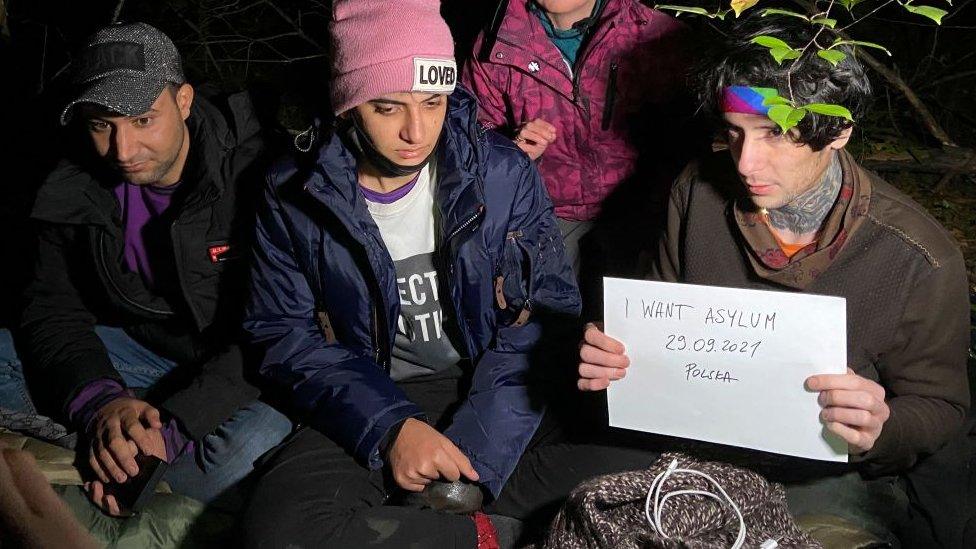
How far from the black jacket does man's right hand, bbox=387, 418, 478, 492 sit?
26.0 inches

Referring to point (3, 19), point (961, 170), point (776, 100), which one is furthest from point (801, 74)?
point (3, 19)

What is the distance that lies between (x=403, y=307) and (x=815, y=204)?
1168 mm

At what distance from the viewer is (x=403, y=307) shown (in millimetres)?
2322

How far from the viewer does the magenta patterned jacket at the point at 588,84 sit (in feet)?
8.80

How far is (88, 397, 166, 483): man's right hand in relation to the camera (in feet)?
7.61

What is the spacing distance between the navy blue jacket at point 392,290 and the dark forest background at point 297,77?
157 cm

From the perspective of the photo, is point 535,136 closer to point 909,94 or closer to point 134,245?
point 134,245

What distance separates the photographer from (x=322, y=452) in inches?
87.2

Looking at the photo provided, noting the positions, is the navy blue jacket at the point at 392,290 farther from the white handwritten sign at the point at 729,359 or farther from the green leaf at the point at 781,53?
the green leaf at the point at 781,53

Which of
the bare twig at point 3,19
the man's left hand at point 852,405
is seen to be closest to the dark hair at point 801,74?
the man's left hand at point 852,405

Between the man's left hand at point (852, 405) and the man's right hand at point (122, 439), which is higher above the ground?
the man's left hand at point (852, 405)

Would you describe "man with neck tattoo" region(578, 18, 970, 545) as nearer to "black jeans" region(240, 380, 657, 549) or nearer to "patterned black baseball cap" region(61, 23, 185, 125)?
"black jeans" region(240, 380, 657, 549)

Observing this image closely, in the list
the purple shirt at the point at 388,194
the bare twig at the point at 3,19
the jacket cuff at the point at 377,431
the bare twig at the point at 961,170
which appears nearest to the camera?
the jacket cuff at the point at 377,431

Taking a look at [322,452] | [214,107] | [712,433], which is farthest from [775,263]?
[214,107]
